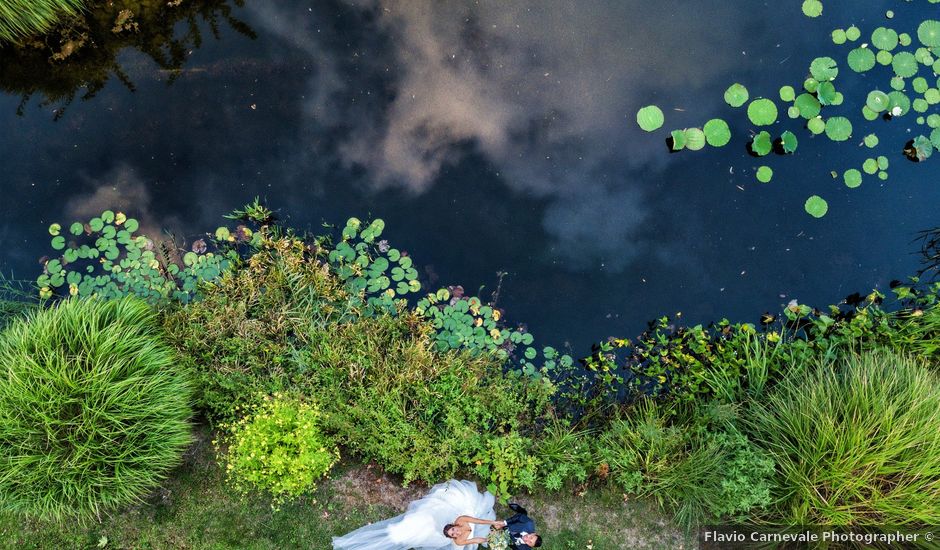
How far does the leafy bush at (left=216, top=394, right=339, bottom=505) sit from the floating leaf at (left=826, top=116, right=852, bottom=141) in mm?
5317

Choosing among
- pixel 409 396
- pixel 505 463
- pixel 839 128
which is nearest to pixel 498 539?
pixel 505 463

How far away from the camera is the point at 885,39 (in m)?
4.86

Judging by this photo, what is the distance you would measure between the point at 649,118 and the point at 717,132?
648 mm

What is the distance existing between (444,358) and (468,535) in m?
1.43

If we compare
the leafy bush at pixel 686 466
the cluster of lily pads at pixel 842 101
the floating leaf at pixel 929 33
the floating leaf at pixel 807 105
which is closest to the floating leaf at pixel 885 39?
the cluster of lily pads at pixel 842 101

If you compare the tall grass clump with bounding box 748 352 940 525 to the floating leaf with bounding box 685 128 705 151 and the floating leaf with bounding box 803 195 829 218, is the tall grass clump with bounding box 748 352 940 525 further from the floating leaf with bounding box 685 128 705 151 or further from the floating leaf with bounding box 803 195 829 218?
the floating leaf with bounding box 685 128 705 151

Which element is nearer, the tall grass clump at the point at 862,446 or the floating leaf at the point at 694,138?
the tall grass clump at the point at 862,446

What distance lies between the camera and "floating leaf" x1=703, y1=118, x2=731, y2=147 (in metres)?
4.85

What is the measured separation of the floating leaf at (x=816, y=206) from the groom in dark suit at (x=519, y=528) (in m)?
3.81

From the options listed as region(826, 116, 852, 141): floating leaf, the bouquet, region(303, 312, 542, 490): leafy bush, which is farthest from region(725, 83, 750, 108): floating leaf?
the bouquet

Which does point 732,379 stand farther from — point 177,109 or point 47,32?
point 47,32

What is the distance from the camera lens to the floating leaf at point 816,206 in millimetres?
4836

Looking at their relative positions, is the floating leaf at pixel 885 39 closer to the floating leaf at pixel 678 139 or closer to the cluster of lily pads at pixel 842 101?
the cluster of lily pads at pixel 842 101

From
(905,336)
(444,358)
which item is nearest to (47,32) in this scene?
(444,358)
